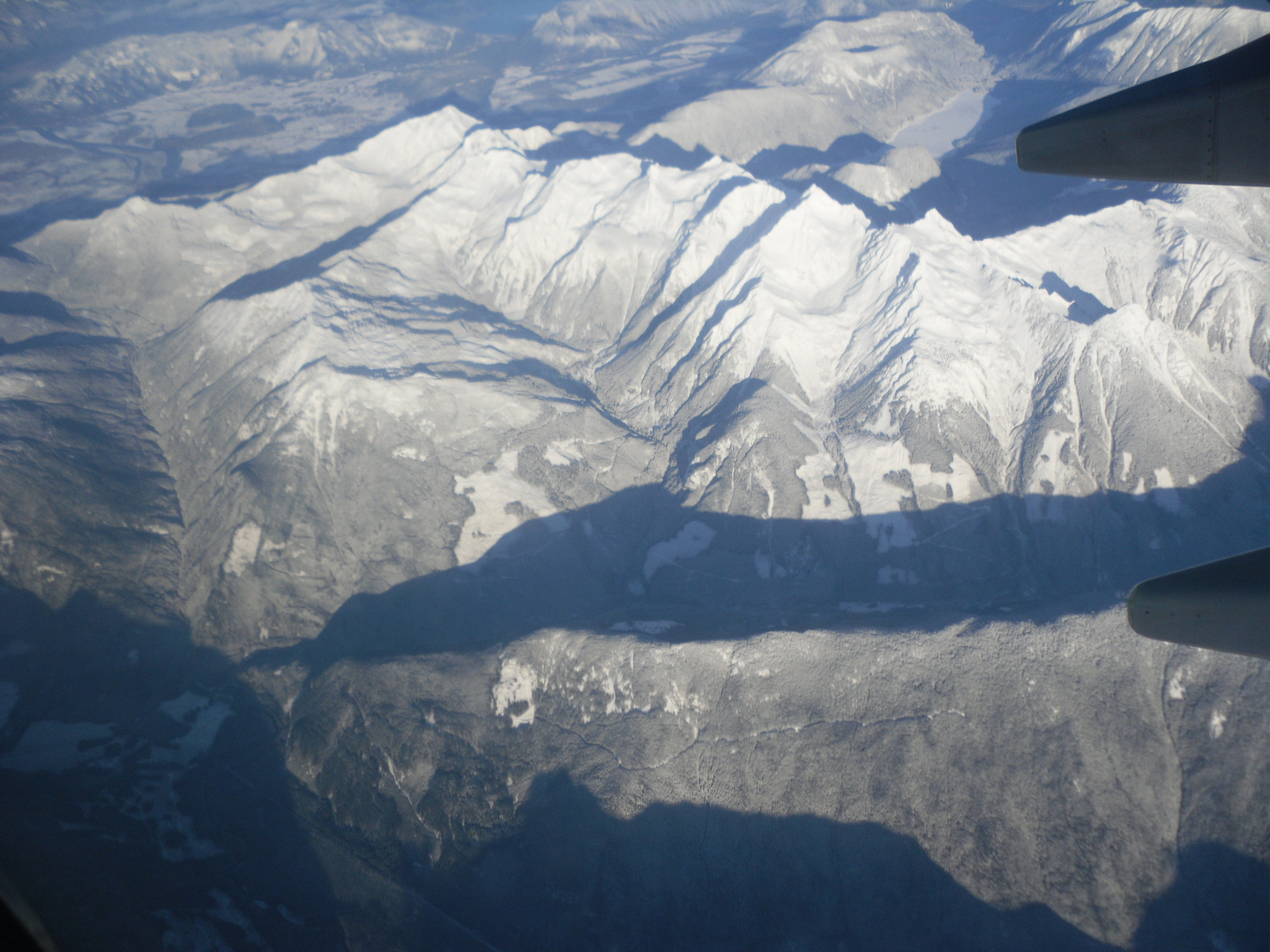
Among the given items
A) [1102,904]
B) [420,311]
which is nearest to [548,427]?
[420,311]

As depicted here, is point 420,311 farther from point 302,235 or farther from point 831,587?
point 831,587

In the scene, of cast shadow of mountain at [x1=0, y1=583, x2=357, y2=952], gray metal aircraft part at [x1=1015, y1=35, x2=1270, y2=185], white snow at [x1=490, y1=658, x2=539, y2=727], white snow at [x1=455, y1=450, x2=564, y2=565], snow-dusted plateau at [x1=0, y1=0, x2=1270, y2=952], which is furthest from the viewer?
white snow at [x1=455, y1=450, x2=564, y2=565]

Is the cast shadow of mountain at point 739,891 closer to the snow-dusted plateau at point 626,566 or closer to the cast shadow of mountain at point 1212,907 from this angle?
the cast shadow of mountain at point 1212,907

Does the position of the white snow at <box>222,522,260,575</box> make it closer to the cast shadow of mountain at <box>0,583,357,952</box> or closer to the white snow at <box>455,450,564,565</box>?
the cast shadow of mountain at <box>0,583,357,952</box>

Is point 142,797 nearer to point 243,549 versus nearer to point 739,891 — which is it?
point 243,549

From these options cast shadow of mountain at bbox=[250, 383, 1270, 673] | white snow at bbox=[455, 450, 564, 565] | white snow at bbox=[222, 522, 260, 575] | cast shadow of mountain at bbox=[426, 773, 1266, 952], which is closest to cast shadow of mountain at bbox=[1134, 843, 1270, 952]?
cast shadow of mountain at bbox=[426, 773, 1266, 952]

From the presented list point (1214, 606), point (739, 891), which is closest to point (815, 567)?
point (739, 891)
